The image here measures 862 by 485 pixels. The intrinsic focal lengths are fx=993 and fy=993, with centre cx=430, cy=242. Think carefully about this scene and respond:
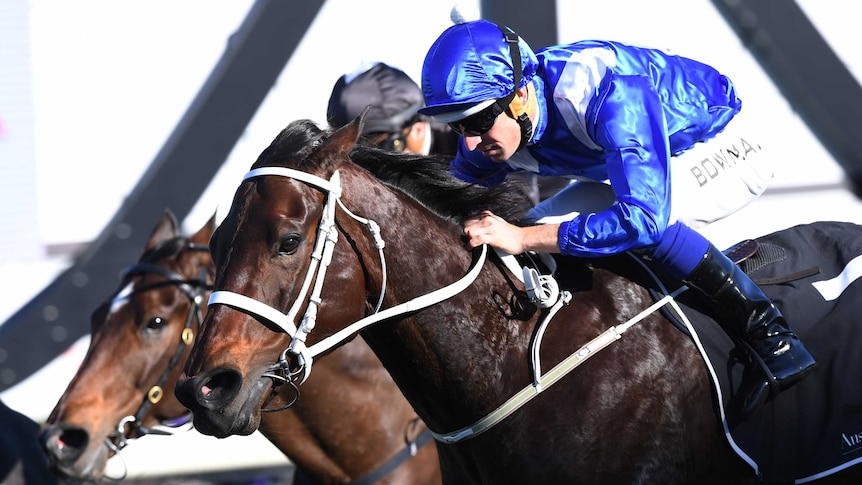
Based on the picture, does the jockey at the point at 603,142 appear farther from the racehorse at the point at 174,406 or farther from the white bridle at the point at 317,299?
the racehorse at the point at 174,406

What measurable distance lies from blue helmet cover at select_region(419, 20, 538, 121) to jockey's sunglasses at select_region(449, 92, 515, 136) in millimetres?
19

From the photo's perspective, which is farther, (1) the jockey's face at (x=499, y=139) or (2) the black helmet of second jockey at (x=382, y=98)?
(2) the black helmet of second jockey at (x=382, y=98)

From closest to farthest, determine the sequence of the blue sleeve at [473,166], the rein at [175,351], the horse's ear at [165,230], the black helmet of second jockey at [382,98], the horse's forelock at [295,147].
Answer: the horse's forelock at [295,147]
the blue sleeve at [473,166]
the rein at [175,351]
the horse's ear at [165,230]
the black helmet of second jockey at [382,98]

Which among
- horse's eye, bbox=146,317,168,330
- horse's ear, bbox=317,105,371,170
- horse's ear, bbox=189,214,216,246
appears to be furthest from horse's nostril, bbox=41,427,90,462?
horse's ear, bbox=317,105,371,170

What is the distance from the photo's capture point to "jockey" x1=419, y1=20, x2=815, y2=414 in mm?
2064

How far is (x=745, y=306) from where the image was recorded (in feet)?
7.19

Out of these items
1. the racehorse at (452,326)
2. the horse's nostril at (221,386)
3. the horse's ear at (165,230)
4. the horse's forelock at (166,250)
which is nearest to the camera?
the horse's nostril at (221,386)

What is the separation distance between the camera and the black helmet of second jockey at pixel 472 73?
2084 mm

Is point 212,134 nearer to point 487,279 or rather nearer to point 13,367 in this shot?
point 13,367

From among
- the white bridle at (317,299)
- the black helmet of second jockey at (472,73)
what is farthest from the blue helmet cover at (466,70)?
the white bridle at (317,299)

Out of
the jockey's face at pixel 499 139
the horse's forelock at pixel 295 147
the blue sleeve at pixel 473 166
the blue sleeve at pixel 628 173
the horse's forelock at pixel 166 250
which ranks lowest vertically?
the blue sleeve at pixel 628 173

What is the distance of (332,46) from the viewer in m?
4.69

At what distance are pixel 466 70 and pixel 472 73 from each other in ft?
0.05

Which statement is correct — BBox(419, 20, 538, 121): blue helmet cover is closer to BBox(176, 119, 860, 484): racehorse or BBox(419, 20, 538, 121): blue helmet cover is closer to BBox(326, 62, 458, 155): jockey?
BBox(176, 119, 860, 484): racehorse
